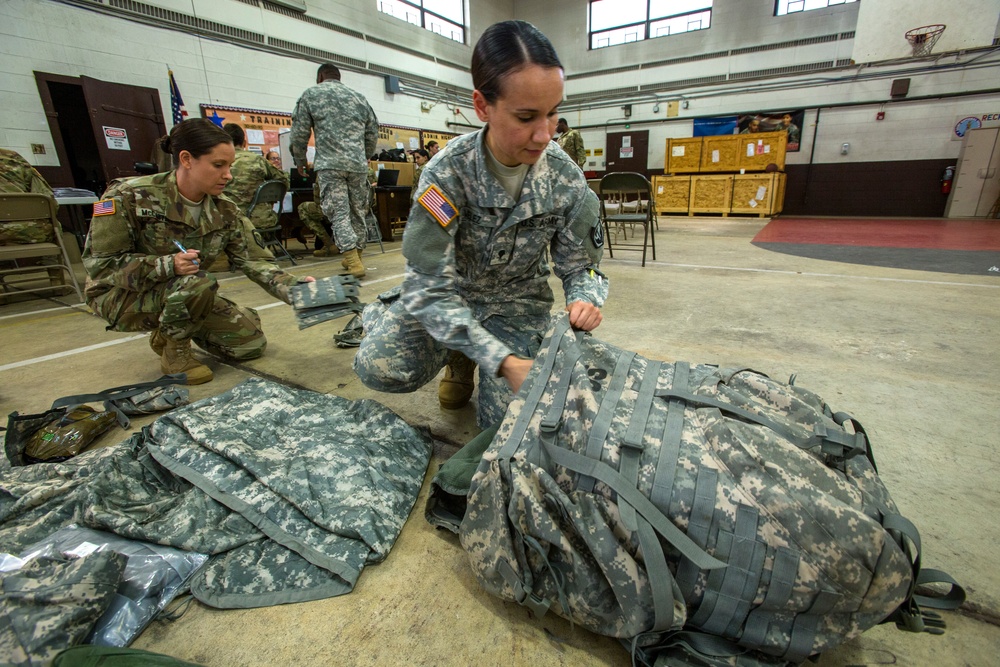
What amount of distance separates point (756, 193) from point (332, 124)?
7.59 metres

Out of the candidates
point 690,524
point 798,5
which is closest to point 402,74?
point 798,5

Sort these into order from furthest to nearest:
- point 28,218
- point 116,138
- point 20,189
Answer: point 116,138, point 20,189, point 28,218

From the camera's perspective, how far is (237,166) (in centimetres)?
405

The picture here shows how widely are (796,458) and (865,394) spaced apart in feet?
3.64

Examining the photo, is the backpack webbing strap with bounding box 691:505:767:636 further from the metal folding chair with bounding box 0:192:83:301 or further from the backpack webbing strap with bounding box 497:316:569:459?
the metal folding chair with bounding box 0:192:83:301

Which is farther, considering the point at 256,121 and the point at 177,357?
the point at 256,121

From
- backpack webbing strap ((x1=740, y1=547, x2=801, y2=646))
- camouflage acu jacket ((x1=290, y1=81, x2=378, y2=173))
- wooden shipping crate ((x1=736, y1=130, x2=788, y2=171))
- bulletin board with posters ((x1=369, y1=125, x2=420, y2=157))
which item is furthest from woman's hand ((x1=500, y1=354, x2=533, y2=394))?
wooden shipping crate ((x1=736, y1=130, x2=788, y2=171))

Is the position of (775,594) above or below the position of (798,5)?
below

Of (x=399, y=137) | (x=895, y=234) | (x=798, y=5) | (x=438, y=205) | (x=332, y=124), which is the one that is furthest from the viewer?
(x=399, y=137)

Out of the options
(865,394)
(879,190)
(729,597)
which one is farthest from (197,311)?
(879,190)

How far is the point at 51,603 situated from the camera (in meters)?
0.70

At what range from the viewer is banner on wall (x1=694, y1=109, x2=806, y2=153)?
8.76 meters

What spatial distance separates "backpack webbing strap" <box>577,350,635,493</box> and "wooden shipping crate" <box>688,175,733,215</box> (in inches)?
353

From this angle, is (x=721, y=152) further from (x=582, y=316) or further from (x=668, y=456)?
(x=668, y=456)
